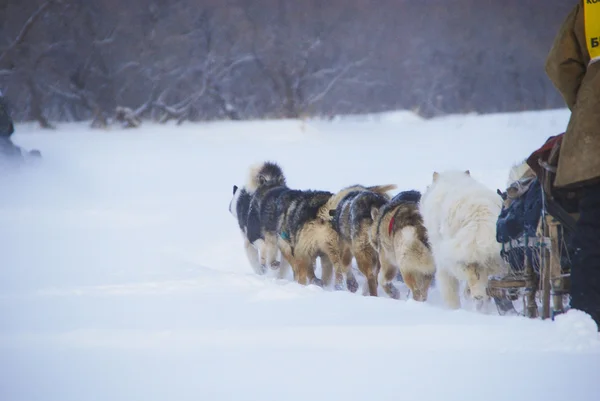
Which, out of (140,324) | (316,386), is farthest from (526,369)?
(140,324)

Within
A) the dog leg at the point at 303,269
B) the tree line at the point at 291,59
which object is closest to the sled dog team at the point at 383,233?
the dog leg at the point at 303,269

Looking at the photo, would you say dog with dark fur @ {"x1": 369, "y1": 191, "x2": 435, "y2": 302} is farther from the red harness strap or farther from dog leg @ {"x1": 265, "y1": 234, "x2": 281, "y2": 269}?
dog leg @ {"x1": 265, "y1": 234, "x2": 281, "y2": 269}

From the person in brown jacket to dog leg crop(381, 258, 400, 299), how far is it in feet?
9.92

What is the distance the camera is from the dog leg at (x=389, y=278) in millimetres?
6531

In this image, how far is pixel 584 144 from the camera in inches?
136

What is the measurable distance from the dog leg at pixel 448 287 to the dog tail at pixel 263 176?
3.36 m

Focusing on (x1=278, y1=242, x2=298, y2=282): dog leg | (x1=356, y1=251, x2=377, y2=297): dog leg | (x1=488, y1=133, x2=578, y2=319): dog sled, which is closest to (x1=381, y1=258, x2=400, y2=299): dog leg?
(x1=356, y1=251, x2=377, y2=297): dog leg

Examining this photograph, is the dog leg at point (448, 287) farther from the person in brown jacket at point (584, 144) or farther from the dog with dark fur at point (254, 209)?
the dog with dark fur at point (254, 209)

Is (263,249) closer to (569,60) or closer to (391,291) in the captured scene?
(391,291)

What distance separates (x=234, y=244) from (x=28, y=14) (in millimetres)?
8845

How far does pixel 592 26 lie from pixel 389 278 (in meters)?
3.58

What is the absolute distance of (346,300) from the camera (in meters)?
4.96

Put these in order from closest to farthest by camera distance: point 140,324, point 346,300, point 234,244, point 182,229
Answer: point 140,324 → point 346,300 → point 234,244 → point 182,229

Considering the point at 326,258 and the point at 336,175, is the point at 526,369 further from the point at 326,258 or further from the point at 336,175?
the point at 336,175
